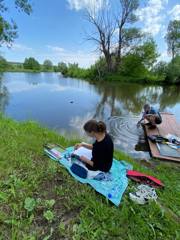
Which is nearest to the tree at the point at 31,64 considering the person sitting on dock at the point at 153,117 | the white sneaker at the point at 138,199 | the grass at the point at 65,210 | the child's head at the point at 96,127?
the person sitting on dock at the point at 153,117

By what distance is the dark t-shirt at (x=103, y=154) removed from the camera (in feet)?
7.13

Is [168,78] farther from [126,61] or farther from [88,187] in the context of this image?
[88,187]

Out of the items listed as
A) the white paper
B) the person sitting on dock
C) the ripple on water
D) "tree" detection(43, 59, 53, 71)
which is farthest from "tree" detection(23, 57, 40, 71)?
the white paper

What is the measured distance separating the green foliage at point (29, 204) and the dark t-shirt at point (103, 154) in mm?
885

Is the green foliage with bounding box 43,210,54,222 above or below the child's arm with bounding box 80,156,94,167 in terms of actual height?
below

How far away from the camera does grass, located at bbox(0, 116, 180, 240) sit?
1.49m

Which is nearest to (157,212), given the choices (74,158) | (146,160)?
(74,158)

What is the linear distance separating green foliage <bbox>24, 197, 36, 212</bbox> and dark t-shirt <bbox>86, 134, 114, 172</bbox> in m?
0.89

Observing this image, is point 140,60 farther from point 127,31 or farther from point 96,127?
point 96,127

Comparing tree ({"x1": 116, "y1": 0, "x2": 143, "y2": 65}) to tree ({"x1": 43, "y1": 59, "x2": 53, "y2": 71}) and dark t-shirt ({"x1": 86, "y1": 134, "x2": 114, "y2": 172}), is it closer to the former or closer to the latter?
dark t-shirt ({"x1": 86, "y1": 134, "x2": 114, "y2": 172})

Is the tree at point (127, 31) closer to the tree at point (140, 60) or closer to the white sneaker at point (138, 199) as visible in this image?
the tree at point (140, 60)

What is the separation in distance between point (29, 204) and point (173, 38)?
33248 millimetres

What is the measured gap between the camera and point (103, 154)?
7.22 ft

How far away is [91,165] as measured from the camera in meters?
2.33
